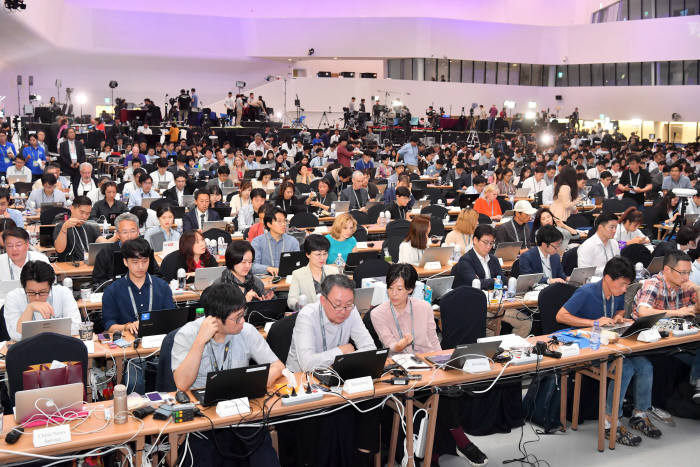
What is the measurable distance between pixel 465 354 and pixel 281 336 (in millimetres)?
1335

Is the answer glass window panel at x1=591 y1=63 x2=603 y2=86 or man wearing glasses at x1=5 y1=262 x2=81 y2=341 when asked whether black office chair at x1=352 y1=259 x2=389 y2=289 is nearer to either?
man wearing glasses at x1=5 y1=262 x2=81 y2=341

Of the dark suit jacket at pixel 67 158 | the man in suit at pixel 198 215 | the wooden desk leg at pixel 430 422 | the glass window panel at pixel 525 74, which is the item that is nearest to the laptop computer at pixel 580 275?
the wooden desk leg at pixel 430 422

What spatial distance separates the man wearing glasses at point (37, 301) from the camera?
525 centimetres

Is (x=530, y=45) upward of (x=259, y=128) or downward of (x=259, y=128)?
upward

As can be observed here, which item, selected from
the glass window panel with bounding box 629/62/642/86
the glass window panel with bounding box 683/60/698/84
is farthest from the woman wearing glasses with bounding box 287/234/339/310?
the glass window panel with bounding box 629/62/642/86

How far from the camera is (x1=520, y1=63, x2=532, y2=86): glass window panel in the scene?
3700 cm

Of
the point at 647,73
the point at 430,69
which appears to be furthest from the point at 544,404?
the point at 647,73

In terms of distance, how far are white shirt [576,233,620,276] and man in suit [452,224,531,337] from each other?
4.31ft

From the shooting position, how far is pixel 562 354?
5.39 metres

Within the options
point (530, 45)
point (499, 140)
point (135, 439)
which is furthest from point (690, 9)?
point (135, 439)

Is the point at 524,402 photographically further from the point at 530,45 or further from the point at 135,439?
the point at 530,45

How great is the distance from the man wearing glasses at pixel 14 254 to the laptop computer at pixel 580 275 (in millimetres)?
5045

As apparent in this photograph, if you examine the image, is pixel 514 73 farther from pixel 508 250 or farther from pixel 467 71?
pixel 508 250

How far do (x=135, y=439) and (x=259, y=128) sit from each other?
23.7m
